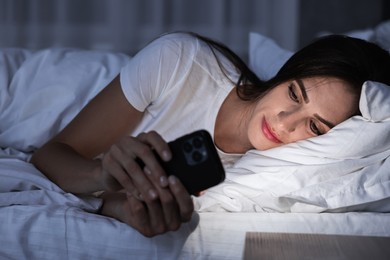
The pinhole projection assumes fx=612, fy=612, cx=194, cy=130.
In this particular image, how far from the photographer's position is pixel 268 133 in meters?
1.26

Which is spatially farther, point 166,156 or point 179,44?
point 179,44

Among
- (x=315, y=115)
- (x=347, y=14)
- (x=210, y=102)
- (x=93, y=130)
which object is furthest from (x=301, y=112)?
(x=347, y=14)

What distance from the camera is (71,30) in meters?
2.77

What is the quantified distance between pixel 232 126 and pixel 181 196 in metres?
0.59

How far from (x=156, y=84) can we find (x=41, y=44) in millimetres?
1564

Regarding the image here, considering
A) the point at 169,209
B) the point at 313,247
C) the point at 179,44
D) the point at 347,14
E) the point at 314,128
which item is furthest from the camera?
the point at 347,14

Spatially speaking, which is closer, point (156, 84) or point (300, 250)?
point (300, 250)

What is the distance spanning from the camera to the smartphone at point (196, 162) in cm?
80

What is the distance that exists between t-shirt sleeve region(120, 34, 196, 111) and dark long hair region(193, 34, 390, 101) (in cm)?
10

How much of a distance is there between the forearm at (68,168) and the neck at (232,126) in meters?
0.34

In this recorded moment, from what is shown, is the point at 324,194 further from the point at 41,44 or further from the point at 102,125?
the point at 41,44

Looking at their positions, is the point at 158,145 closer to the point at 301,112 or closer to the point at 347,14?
the point at 301,112

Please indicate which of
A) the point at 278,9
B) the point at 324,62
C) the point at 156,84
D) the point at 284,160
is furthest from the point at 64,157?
the point at 278,9

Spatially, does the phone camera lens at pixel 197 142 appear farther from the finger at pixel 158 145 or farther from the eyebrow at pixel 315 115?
the eyebrow at pixel 315 115
